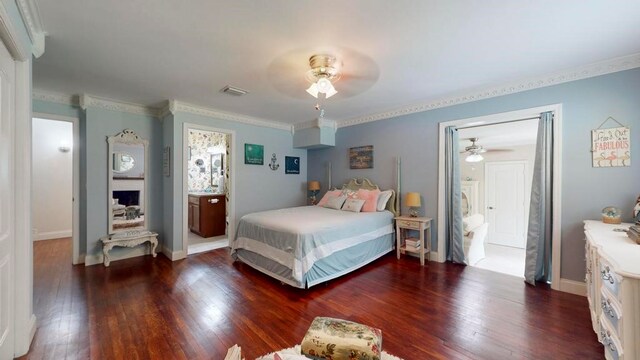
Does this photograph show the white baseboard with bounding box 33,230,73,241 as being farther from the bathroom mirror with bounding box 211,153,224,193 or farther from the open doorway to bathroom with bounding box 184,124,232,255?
the bathroom mirror with bounding box 211,153,224,193

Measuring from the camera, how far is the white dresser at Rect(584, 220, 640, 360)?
1.20 metres

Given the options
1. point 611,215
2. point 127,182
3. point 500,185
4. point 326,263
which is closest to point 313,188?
point 326,263

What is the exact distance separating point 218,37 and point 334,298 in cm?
261

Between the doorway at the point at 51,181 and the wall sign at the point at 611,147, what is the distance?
7727 mm

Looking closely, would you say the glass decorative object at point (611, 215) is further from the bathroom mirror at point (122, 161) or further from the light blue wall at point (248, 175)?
the bathroom mirror at point (122, 161)

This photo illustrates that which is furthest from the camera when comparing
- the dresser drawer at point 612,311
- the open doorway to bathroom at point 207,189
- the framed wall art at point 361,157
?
the framed wall art at point 361,157

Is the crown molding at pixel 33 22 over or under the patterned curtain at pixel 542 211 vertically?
over

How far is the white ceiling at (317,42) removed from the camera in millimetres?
1719

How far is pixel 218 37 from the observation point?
6.74ft

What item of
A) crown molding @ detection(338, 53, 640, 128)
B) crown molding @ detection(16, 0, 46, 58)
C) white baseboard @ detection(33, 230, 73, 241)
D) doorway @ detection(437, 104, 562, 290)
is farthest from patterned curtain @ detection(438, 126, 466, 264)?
white baseboard @ detection(33, 230, 73, 241)

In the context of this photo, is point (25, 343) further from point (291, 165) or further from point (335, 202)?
point (291, 165)

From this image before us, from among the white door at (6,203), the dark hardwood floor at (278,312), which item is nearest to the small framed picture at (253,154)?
the dark hardwood floor at (278,312)

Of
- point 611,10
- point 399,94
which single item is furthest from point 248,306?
point 611,10

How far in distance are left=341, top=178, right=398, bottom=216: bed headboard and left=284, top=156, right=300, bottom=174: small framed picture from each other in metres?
1.20
